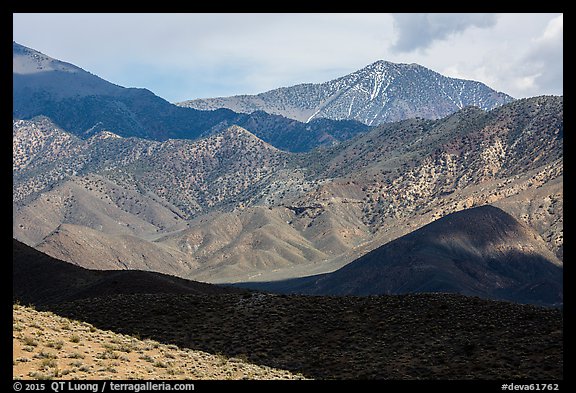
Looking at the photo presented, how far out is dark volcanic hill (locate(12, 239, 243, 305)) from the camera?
206 ft

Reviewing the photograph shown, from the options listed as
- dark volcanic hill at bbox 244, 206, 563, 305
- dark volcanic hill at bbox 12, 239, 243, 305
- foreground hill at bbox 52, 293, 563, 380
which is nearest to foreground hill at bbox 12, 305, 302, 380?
foreground hill at bbox 52, 293, 563, 380

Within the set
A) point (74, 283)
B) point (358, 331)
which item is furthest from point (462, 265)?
point (358, 331)

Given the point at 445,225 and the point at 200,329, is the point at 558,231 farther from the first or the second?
the point at 200,329

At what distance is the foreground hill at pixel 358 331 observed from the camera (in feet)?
92.7

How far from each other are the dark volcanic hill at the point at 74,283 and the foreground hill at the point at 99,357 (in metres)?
30.9

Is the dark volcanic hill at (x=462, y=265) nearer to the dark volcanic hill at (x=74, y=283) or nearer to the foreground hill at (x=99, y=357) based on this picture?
the dark volcanic hill at (x=74, y=283)

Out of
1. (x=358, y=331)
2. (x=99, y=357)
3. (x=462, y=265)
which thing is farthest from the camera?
(x=462, y=265)

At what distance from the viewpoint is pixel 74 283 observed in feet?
225

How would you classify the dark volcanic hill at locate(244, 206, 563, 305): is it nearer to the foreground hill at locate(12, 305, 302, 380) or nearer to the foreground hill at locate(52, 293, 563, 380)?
the foreground hill at locate(52, 293, 563, 380)

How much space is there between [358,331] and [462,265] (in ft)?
419

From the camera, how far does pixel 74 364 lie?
78.0 feet

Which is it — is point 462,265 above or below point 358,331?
above

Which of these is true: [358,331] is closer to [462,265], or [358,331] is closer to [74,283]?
[74,283]
